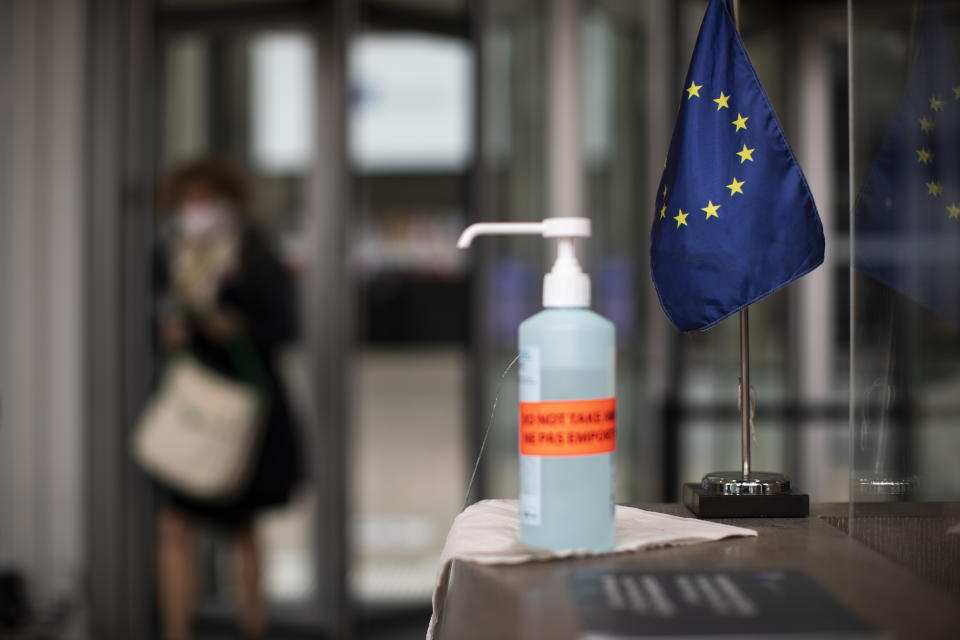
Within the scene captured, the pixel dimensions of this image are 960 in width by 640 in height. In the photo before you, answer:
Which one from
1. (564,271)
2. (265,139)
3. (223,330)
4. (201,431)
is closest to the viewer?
(564,271)

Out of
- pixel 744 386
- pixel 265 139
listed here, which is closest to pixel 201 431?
pixel 265 139

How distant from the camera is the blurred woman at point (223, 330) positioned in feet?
8.18

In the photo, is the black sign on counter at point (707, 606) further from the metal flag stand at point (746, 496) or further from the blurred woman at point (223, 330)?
the blurred woman at point (223, 330)

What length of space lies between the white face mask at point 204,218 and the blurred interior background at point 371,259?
0.16 m

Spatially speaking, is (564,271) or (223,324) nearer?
(564,271)

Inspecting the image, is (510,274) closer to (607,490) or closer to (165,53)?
(165,53)

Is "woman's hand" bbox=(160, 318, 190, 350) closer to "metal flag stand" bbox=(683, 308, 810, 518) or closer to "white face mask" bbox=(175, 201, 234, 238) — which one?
"white face mask" bbox=(175, 201, 234, 238)

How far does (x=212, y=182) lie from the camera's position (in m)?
2.57

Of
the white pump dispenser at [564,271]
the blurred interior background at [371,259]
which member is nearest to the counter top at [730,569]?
the white pump dispenser at [564,271]

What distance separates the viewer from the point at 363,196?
2.63 metres

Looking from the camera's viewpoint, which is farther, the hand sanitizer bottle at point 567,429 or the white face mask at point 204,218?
the white face mask at point 204,218

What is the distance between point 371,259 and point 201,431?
658 mm

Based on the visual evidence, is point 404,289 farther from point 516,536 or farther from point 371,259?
point 516,536

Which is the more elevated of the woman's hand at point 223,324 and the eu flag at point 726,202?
the eu flag at point 726,202
